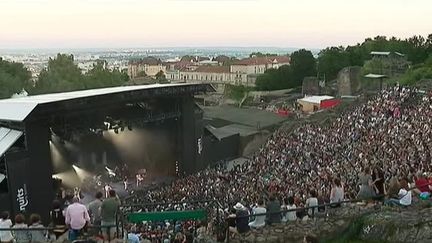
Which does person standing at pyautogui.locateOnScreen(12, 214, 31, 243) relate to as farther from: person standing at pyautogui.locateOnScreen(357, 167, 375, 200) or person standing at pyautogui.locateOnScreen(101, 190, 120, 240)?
person standing at pyautogui.locateOnScreen(357, 167, 375, 200)

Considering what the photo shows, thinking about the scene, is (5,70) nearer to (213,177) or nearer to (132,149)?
(132,149)

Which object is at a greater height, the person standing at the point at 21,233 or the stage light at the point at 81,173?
the person standing at the point at 21,233

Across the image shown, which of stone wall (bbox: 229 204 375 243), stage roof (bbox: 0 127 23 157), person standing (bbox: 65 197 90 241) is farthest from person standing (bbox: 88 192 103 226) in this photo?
stage roof (bbox: 0 127 23 157)

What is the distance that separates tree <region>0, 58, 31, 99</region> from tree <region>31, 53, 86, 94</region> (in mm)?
1579

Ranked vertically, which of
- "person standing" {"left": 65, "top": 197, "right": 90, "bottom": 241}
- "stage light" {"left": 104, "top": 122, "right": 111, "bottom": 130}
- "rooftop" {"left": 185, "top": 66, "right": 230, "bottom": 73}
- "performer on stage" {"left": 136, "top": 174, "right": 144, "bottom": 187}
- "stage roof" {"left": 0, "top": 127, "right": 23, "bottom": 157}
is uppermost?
"person standing" {"left": 65, "top": 197, "right": 90, "bottom": 241}

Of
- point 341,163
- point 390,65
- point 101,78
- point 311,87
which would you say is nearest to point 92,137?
point 341,163

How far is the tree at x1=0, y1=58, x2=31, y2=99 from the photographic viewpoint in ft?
170

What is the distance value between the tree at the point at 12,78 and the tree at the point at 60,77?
1579 millimetres

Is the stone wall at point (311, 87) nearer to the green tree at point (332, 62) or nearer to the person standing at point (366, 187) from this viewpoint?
the green tree at point (332, 62)

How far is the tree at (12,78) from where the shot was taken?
170 feet

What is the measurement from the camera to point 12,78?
178 feet

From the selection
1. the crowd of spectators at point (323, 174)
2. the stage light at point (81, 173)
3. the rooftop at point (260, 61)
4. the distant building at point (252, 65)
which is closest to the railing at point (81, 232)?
the crowd of spectators at point (323, 174)

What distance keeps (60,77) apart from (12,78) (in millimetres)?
8587

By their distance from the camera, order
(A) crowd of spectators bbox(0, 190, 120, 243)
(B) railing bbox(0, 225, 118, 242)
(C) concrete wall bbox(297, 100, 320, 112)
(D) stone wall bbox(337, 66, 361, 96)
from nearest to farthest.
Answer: (B) railing bbox(0, 225, 118, 242) → (A) crowd of spectators bbox(0, 190, 120, 243) → (C) concrete wall bbox(297, 100, 320, 112) → (D) stone wall bbox(337, 66, 361, 96)
